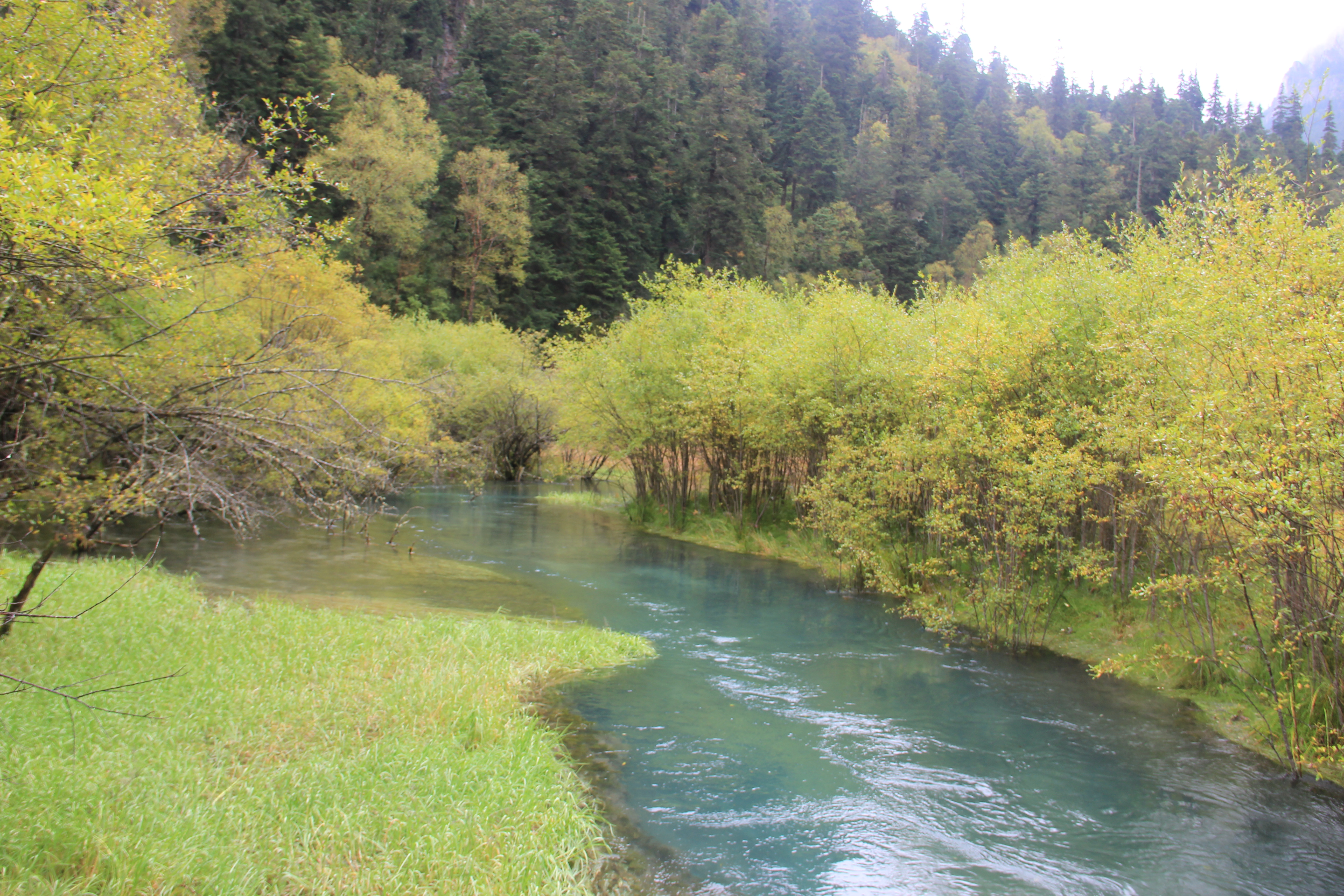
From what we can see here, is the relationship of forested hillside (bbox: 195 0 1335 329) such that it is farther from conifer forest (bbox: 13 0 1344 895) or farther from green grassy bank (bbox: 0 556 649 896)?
green grassy bank (bbox: 0 556 649 896)

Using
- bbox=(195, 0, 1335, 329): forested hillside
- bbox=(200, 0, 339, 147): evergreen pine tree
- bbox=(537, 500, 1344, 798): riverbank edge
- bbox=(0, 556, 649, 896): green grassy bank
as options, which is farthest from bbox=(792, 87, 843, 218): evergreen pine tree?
bbox=(0, 556, 649, 896): green grassy bank

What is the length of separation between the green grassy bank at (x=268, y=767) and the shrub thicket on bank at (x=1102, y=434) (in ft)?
24.4

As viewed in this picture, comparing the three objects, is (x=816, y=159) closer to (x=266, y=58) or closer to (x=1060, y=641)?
(x=266, y=58)

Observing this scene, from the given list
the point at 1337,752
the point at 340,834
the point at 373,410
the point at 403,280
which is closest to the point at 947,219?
the point at 403,280

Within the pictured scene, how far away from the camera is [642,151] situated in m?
67.1

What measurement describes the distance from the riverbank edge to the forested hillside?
29.0 m

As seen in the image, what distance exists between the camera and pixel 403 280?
53.7m

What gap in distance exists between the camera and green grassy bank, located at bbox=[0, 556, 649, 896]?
5285 mm

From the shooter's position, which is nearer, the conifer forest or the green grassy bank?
the green grassy bank

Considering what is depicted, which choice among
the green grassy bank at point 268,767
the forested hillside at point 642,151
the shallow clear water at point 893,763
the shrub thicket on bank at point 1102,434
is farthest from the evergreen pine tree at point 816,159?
the green grassy bank at point 268,767

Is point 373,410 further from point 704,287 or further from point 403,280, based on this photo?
point 403,280

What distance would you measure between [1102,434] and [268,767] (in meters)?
13.0

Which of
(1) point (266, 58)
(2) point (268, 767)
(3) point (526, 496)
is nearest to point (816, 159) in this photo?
(1) point (266, 58)

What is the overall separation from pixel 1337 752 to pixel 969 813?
423cm
